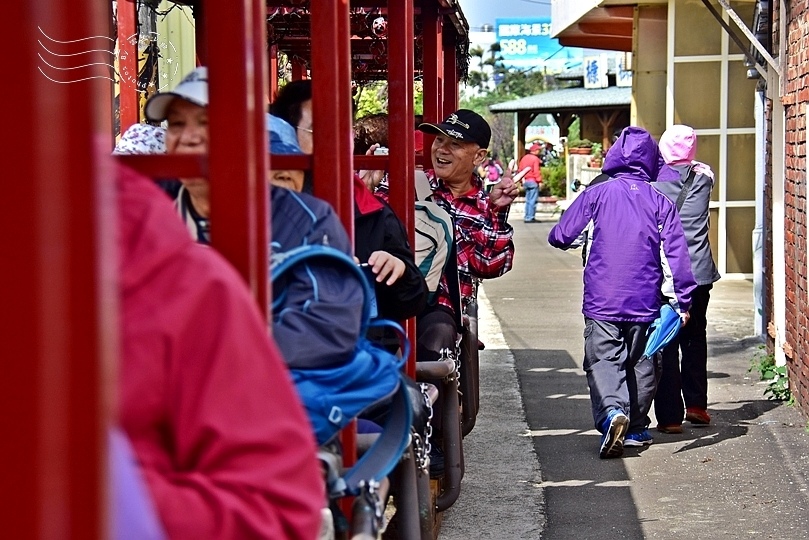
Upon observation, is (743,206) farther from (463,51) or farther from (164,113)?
(164,113)

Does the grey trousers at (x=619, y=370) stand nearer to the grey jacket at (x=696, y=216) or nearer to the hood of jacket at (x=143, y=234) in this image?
the grey jacket at (x=696, y=216)

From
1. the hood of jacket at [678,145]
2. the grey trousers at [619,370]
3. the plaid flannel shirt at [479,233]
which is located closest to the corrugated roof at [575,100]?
the hood of jacket at [678,145]

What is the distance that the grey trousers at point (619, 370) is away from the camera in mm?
7004

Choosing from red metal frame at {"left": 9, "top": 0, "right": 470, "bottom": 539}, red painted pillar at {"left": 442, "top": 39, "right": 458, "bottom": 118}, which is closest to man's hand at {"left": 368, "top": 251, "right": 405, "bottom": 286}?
red metal frame at {"left": 9, "top": 0, "right": 470, "bottom": 539}

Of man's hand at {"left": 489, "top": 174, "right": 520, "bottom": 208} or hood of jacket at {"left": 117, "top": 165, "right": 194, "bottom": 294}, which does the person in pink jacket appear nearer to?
hood of jacket at {"left": 117, "top": 165, "right": 194, "bottom": 294}

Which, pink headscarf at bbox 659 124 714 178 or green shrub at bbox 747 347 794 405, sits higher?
pink headscarf at bbox 659 124 714 178

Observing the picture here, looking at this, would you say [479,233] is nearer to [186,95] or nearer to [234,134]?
[186,95]

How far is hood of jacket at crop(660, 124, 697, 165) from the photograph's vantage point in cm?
782

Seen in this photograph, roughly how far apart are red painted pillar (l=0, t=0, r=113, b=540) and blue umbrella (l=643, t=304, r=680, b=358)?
6195 millimetres

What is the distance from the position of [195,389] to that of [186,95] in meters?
0.86

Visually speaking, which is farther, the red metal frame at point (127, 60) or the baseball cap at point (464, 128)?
the baseball cap at point (464, 128)

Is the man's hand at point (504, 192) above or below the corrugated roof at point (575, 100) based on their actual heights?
below

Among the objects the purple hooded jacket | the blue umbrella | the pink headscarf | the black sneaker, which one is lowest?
the black sneaker

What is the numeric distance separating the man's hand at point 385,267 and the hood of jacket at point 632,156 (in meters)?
3.20
